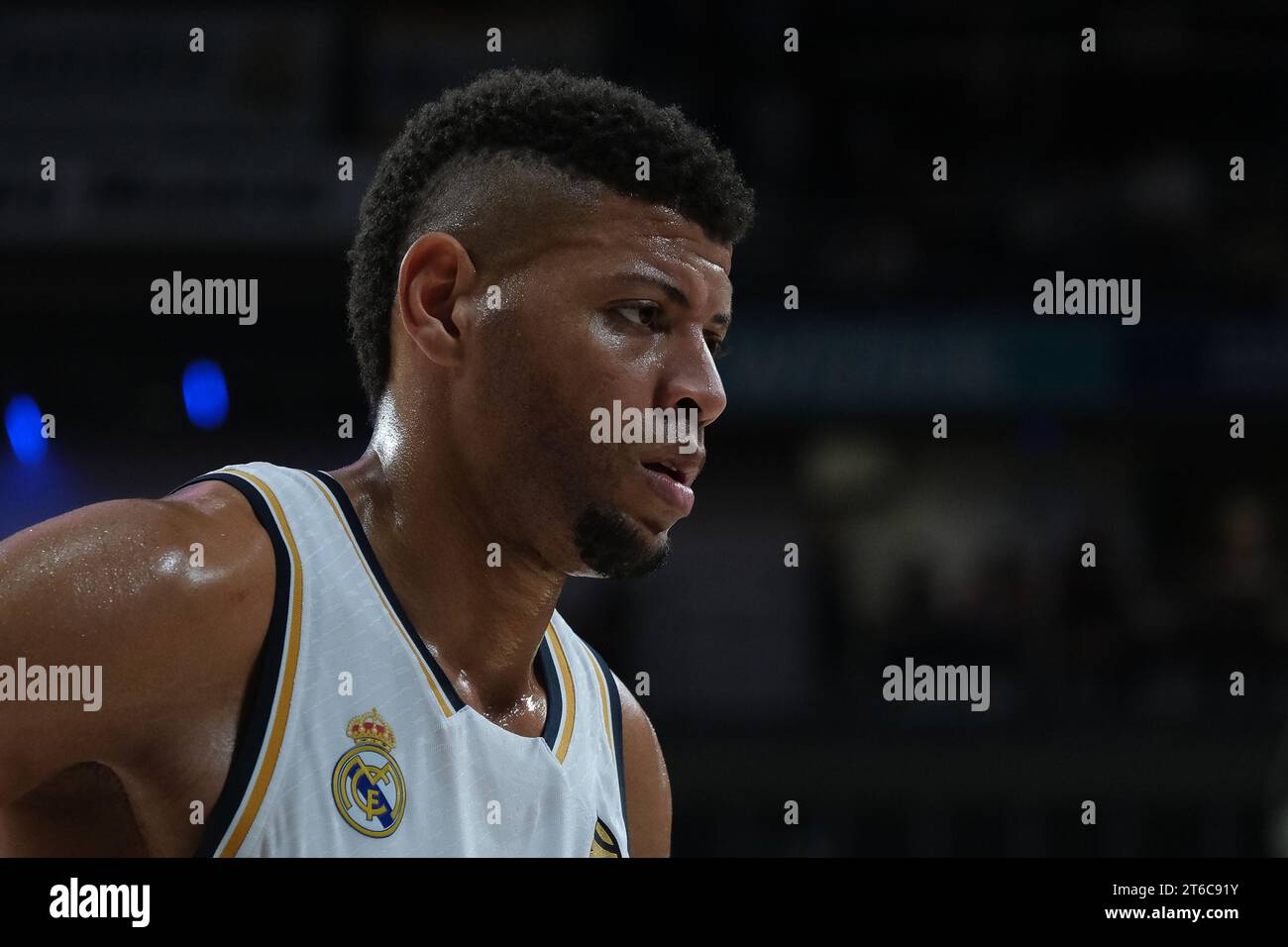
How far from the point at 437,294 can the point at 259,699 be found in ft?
2.17

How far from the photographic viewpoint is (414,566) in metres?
1.99

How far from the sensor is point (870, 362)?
24.0 ft

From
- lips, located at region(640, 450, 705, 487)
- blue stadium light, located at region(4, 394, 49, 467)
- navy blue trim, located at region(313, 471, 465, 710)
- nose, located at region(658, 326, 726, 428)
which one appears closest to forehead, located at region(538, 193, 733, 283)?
nose, located at region(658, 326, 726, 428)

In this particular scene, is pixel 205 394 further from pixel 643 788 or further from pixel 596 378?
pixel 596 378

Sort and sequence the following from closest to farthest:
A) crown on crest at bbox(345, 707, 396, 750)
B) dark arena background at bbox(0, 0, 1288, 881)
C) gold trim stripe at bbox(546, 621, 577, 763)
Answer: crown on crest at bbox(345, 707, 396, 750) → gold trim stripe at bbox(546, 621, 577, 763) → dark arena background at bbox(0, 0, 1288, 881)

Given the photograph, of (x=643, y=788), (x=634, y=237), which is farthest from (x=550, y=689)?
(x=634, y=237)

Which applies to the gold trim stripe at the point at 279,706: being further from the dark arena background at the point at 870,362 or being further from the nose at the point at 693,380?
the dark arena background at the point at 870,362

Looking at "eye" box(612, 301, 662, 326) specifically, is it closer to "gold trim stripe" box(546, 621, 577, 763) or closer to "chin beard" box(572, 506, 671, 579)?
"chin beard" box(572, 506, 671, 579)

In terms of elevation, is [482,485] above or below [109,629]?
above

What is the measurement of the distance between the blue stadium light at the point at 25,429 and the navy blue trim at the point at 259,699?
6757 mm

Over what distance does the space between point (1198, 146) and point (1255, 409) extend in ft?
6.10

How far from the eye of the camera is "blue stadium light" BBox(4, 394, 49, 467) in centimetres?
793
